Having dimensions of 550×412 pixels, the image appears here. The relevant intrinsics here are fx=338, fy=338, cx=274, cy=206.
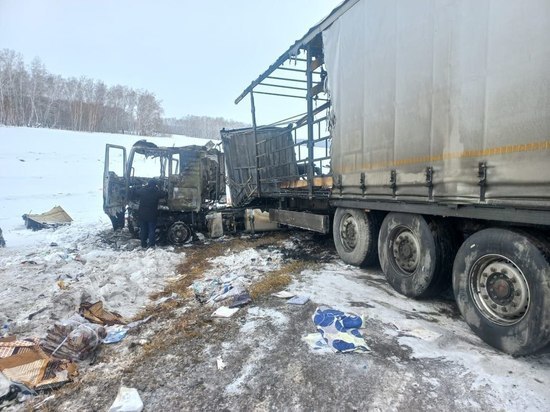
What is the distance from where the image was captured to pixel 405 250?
4367 mm

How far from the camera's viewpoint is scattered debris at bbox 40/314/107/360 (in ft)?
10.7

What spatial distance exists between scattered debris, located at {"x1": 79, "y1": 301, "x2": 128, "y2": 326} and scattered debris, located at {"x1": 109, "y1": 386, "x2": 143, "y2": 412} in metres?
1.64

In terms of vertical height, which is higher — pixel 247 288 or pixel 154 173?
pixel 154 173

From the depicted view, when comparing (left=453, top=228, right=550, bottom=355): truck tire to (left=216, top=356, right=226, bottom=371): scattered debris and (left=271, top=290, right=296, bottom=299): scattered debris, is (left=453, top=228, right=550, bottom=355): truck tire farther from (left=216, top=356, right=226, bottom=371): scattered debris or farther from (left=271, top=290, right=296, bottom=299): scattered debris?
(left=216, top=356, right=226, bottom=371): scattered debris

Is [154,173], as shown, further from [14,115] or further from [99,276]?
[14,115]

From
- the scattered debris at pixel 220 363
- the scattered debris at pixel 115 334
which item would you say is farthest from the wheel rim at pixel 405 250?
the scattered debris at pixel 115 334

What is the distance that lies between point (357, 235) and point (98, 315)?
3818 mm

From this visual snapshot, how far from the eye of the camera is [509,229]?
2.96 meters

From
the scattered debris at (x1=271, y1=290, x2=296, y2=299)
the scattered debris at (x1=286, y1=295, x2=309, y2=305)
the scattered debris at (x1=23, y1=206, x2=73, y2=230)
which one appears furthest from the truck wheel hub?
the scattered debris at (x1=23, y1=206, x2=73, y2=230)

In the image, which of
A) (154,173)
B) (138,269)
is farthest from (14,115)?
(138,269)

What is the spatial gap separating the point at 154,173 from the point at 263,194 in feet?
11.1

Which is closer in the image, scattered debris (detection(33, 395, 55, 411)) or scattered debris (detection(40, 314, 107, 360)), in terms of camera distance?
scattered debris (detection(33, 395, 55, 411))

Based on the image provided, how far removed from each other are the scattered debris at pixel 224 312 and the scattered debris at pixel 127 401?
138cm

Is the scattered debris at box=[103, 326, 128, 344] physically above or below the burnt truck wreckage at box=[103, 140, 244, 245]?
below
